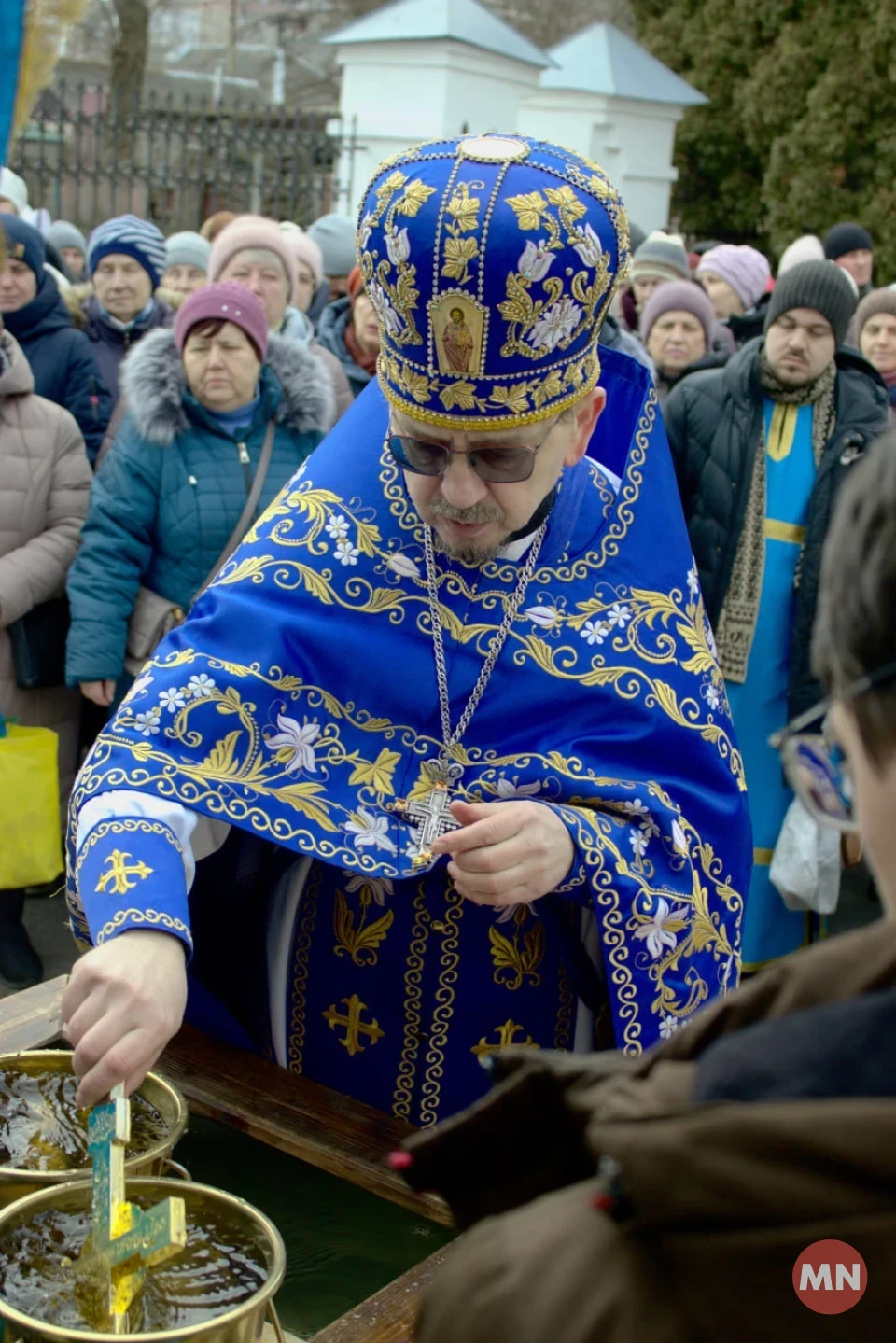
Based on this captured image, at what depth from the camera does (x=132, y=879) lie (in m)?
1.68

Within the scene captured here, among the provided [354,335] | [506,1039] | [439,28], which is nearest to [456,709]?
[506,1039]

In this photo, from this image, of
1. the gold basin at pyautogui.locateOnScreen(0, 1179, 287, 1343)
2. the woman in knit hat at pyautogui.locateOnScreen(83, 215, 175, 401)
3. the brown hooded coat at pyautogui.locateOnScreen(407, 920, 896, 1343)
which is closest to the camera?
the brown hooded coat at pyautogui.locateOnScreen(407, 920, 896, 1343)

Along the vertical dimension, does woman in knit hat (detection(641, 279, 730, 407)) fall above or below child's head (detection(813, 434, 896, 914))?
below

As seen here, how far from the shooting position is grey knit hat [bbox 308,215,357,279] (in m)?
8.27

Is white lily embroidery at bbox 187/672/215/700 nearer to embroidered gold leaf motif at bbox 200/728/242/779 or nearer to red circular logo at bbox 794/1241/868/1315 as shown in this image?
embroidered gold leaf motif at bbox 200/728/242/779

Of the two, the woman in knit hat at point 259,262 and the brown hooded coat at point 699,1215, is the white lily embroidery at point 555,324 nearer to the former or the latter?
the brown hooded coat at point 699,1215

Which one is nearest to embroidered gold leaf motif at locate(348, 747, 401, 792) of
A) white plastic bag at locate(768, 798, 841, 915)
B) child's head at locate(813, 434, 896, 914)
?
child's head at locate(813, 434, 896, 914)

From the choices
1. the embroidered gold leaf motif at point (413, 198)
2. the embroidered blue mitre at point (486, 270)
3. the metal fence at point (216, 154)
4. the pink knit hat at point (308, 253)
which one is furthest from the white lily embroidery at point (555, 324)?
the metal fence at point (216, 154)

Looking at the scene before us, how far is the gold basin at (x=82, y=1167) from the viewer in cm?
146

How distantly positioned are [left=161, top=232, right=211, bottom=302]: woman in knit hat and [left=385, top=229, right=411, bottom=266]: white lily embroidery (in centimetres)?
553

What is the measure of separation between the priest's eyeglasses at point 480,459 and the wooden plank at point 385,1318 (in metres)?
0.98

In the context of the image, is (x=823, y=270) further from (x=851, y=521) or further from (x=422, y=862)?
(x=851, y=521)

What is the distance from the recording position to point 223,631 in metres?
2.03

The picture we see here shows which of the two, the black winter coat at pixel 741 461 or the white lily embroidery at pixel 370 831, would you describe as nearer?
the white lily embroidery at pixel 370 831
